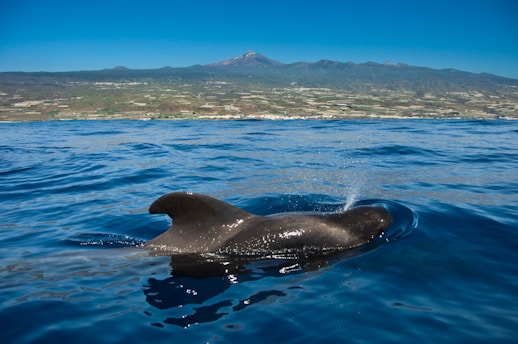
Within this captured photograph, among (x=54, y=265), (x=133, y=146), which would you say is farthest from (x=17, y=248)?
(x=133, y=146)

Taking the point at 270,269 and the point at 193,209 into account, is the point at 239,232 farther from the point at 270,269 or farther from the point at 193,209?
the point at 270,269

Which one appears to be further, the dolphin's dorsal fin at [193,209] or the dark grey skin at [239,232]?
the dark grey skin at [239,232]

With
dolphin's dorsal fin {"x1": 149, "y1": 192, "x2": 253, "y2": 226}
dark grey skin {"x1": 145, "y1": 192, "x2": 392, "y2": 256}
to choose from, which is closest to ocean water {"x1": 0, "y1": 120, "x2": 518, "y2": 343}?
dark grey skin {"x1": 145, "y1": 192, "x2": 392, "y2": 256}

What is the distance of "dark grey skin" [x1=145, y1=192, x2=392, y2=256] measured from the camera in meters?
7.64

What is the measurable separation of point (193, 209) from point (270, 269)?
6.25ft

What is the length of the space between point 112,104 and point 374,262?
84190 mm

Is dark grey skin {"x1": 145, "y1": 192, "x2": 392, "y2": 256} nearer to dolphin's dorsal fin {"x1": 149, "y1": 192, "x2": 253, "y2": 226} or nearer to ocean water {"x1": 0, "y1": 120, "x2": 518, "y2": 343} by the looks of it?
dolphin's dorsal fin {"x1": 149, "y1": 192, "x2": 253, "y2": 226}

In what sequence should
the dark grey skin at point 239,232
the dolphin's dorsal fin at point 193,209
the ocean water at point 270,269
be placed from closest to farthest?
the ocean water at point 270,269 < the dolphin's dorsal fin at point 193,209 < the dark grey skin at point 239,232

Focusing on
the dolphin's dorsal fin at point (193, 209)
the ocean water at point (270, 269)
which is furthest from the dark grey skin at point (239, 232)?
the ocean water at point (270, 269)

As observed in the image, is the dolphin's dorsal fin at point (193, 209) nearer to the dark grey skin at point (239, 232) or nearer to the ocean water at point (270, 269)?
the dark grey skin at point (239, 232)

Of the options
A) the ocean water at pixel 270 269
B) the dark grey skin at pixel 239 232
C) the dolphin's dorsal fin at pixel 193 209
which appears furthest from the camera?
the dark grey skin at pixel 239 232

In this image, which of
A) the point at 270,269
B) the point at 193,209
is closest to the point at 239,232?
the point at 193,209

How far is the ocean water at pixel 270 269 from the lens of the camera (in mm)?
5027

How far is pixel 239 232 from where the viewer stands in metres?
7.91
